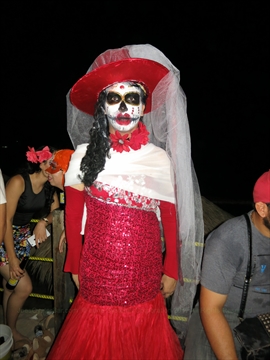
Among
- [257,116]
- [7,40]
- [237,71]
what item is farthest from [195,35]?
[7,40]

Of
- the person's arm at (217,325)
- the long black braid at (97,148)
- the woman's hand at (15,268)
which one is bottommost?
the woman's hand at (15,268)

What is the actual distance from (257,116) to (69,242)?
81.3 ft

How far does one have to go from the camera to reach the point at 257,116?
24.1m

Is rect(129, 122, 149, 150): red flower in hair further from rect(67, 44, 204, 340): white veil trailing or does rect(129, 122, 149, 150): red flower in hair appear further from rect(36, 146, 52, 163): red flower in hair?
rect(36, 146, 52, 163): red flower in hair

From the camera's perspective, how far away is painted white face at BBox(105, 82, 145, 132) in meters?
1.83

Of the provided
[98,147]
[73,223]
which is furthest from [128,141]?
[73,223]

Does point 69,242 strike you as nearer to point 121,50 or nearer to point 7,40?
point 121,50

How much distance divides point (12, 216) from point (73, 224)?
88cm

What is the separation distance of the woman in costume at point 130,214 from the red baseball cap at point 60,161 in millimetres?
521

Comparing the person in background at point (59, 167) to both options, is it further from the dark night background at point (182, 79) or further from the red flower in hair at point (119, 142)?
the dark night background at point (182, 79)

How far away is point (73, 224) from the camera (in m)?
1.96

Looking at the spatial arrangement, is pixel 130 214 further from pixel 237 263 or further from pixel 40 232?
pixel 40 232

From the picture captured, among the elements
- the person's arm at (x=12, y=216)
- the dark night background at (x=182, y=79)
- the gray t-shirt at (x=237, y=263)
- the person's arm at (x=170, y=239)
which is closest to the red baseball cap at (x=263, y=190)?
the gray t-shirt at (x=237, y=263)

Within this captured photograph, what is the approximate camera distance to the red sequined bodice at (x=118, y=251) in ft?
5.80
